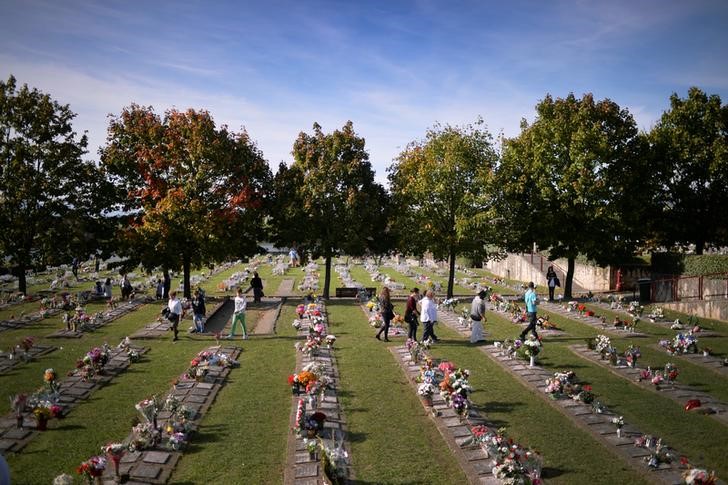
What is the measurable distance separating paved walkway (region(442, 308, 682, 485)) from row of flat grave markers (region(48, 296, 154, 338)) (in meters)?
17.5

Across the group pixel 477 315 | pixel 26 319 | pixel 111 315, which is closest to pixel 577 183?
pixel 477 315

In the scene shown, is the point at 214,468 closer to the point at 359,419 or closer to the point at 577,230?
the point at 359,419

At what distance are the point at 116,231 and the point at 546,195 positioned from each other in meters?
26.3

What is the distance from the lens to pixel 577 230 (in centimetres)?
3127

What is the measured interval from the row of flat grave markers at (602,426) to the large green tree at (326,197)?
52.8 feet

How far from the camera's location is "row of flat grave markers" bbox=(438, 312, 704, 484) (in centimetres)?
945

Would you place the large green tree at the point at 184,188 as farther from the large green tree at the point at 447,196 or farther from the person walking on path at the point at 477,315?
the person walking on path at the point at 477,315

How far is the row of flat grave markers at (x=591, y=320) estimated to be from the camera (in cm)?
2148

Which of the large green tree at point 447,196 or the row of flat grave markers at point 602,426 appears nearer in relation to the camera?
the row of flat grave markers at point 602,426

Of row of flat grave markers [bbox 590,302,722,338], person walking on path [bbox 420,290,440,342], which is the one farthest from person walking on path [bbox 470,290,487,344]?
row of flat grave markers [bbox 590,302,722,338]

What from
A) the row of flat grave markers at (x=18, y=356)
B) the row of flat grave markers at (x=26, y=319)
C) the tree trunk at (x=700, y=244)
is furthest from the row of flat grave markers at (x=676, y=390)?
the row of flat grave markers at (x=26, y=319)

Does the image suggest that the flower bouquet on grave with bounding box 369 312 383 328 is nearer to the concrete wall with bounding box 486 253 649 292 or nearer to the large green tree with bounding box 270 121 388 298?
the large green tree with bounding box 270 121 388 298

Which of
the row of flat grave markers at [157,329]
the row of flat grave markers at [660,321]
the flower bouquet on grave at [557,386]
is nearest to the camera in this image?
the flower bouquet on grave at [557,386]

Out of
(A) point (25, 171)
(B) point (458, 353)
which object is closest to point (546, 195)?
(B) point (458, 353)
